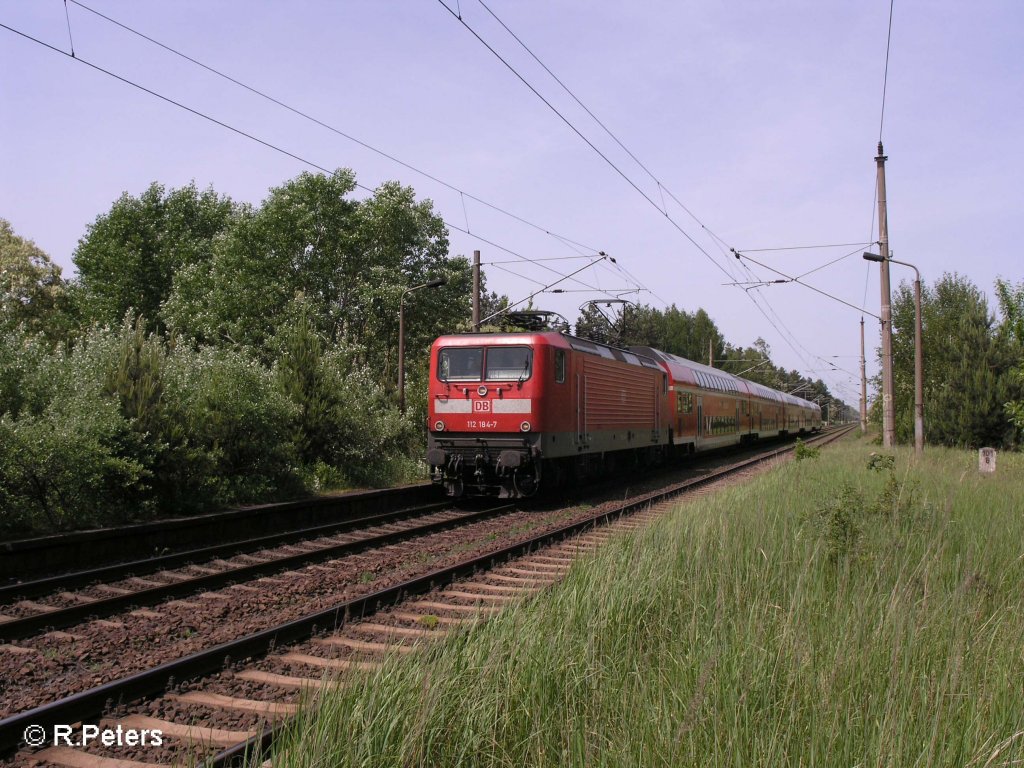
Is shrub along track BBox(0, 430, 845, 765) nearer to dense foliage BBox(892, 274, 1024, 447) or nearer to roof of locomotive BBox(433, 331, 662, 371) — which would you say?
roof of locomotive BBox(433, 331, 662, 371)

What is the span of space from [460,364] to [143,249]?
125 feet

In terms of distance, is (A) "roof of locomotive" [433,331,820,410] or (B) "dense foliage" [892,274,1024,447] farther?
(B) "dense foliage" [892,274,1024,447]

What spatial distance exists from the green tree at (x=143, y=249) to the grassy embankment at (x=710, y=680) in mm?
43129

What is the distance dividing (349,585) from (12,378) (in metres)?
6.32

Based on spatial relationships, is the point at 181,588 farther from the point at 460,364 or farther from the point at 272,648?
the point at 460,364

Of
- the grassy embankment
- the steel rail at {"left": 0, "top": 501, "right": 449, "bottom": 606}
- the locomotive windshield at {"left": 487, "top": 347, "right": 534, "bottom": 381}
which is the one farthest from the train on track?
the grassy embankment

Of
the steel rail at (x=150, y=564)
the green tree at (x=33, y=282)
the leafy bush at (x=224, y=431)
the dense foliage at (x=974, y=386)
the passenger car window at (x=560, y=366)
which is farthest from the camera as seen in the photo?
the green tree at (x=33, y=282)

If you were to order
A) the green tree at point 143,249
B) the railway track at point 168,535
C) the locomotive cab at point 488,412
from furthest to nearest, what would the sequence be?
1. the green tree at point 143,249
2. the locomotive cab at point 488,412
3. the railway track at point 168,535

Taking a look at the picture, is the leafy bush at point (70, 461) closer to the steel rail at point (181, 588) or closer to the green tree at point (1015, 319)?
the steel rail at point (181, 588)

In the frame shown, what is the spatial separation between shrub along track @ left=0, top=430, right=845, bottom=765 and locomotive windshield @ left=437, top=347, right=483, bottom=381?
464 cm

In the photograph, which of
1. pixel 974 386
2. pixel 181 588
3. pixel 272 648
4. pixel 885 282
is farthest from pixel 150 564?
pixel 974 386

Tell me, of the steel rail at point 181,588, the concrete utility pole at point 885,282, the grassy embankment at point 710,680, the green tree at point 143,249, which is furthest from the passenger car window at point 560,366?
the green tree at point 143,249

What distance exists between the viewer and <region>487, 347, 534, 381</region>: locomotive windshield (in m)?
14.2

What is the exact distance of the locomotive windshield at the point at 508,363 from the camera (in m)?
14.2
